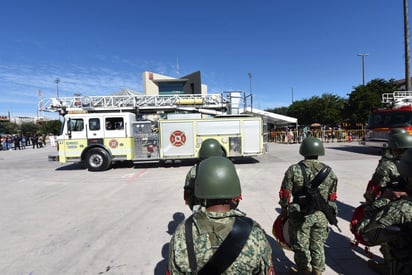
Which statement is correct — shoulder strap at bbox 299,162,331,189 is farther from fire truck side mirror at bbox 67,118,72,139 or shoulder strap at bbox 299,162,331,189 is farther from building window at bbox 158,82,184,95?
building window at bbox 158,82,184,95

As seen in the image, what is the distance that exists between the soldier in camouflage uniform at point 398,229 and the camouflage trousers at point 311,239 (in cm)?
67

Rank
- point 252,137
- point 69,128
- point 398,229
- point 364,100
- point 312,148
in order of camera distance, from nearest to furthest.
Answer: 1. point 398,229
2. point 312,148
3. point 69,128
4. point 252,137
5. point 364,100

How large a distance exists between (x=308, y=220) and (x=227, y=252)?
1.64 meters

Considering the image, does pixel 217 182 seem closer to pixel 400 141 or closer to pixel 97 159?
pixel 400 141

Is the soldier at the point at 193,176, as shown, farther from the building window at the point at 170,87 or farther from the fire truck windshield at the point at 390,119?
the building window at the point at 170,87

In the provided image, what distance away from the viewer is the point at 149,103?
14383mm

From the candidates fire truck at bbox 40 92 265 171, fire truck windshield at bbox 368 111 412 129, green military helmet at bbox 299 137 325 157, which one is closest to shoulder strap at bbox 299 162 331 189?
green military helmet at bbox 299 137 325 157

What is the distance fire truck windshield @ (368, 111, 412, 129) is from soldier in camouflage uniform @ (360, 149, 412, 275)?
1204cm

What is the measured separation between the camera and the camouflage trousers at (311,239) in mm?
2465

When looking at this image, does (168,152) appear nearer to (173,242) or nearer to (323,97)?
(173,242)

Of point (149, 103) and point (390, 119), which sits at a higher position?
point (149, 103)

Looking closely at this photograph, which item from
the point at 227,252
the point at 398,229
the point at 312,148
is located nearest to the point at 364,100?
the point at 312,148

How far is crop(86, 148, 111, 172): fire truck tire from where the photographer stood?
32.8 ft

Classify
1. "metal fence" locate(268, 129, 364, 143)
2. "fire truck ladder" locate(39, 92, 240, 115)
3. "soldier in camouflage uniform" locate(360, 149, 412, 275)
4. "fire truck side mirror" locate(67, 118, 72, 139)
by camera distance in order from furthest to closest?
1. "metal fence" locate(268, 129, 364, 143)
2. "fire truck ladder" locate(39, 92, 240, 115)
3. "fire truck side mirror" locate(67, 118, 72, 139)
4. "soldier in camouflage uniform" locate(360, 149, 412, 275)
